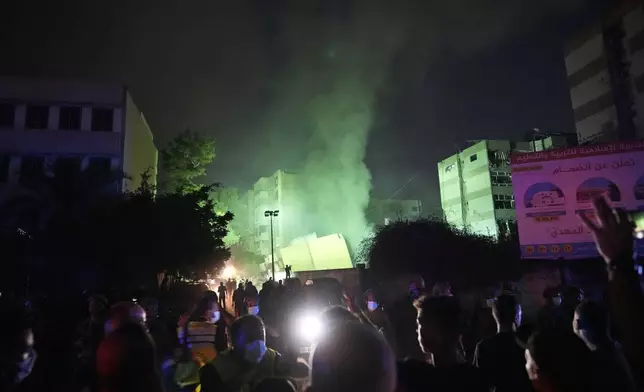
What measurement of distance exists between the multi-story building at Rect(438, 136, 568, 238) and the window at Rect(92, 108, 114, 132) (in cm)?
4253

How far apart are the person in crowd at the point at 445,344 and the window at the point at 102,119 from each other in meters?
33.1

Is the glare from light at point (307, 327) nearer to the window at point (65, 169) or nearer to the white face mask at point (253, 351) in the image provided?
the white face mask at point (253, 351)

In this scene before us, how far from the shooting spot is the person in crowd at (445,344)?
307 centimetres

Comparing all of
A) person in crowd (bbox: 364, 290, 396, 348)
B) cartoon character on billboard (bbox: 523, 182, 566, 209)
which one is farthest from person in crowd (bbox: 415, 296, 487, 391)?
cartoon character on billboard (bbox: 523, 182, 566, 209)

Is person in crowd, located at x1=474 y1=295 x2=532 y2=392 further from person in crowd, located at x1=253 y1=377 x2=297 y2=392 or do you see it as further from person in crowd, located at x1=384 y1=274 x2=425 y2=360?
person in crowd, located at x1=384 y1=274 x2=425 y2=360

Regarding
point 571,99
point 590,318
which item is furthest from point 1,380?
point 571,99

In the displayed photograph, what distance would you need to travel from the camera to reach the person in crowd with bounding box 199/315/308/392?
3793mm

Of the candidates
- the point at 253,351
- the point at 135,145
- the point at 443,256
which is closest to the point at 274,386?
the point at 253,351

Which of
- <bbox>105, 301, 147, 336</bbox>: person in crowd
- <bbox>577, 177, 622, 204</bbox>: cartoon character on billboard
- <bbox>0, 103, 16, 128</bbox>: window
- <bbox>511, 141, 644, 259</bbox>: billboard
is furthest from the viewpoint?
<bbox>0, 103, 16, 128</bbox>: window

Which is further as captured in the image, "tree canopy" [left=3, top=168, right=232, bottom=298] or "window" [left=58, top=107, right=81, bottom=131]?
"window" [left=58, top=107, right=81, bottom=131]

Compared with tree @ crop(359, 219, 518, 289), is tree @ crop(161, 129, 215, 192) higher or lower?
higher

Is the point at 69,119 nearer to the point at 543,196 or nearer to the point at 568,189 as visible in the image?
the point at 543,196

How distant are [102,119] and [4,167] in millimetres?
6732

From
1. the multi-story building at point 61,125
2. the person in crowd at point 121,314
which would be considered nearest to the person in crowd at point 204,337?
the person in crowd at point 121,314
